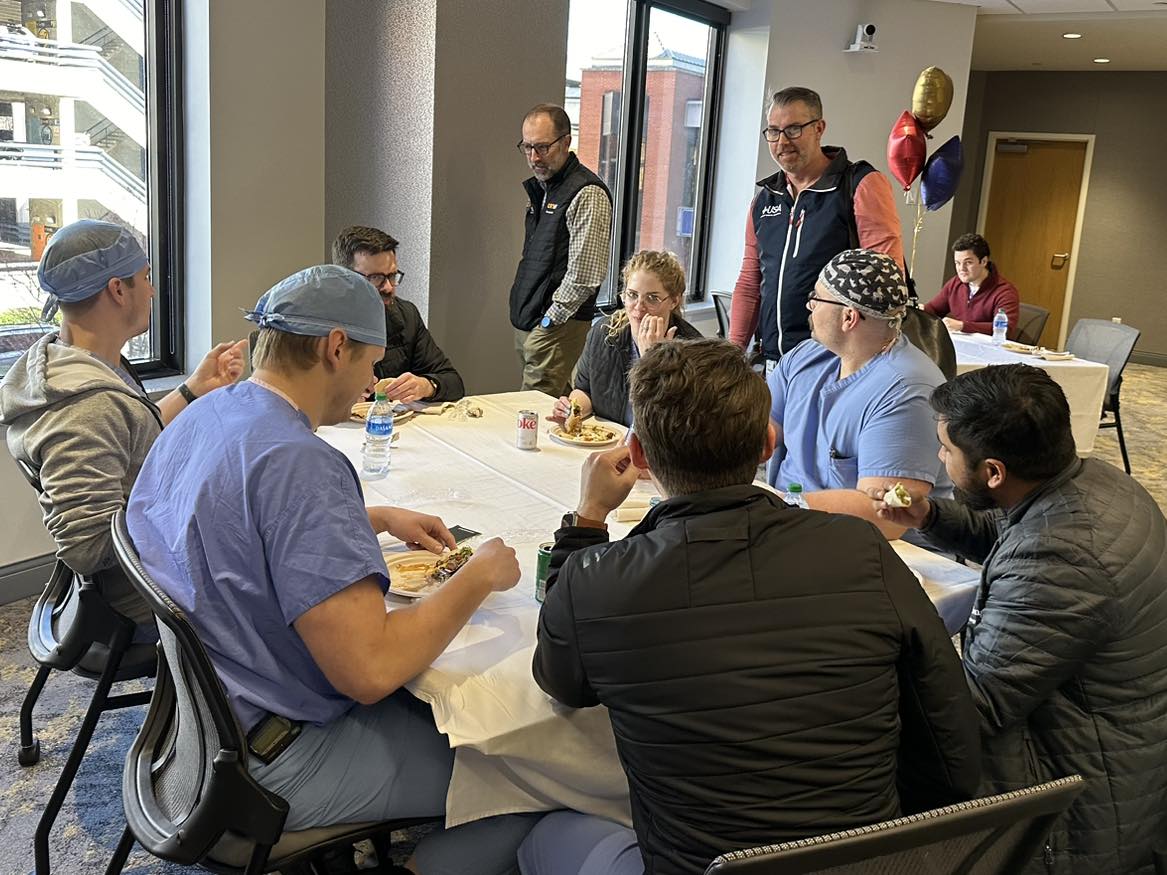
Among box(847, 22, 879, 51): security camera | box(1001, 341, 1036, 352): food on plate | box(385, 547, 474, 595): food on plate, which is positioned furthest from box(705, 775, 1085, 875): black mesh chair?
box(847, 22, 879, 51): security camera

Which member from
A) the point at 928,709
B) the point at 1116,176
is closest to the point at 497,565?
the point at 928,709

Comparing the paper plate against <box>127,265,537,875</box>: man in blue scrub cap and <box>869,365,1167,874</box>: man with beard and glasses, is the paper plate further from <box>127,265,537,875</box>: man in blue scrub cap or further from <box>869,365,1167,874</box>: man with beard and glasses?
<box>869,365,1167,874</box>: man with beard and glasses

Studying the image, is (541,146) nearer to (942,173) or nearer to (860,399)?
(860,399)

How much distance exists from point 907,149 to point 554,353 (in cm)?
291

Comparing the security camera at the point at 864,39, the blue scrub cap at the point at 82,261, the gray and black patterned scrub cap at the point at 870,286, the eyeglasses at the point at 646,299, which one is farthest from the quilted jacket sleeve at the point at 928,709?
the security camera at the point at 864,39

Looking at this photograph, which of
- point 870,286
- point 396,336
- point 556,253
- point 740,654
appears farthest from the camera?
point 556,253

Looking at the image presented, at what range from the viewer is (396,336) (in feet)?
11.1

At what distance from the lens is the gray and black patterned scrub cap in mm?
2279

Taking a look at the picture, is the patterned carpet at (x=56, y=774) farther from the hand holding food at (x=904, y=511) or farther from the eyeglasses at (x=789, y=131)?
the eyeglasses at (x=789, y=131)

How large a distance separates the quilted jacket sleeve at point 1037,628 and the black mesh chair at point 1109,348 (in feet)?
13.5

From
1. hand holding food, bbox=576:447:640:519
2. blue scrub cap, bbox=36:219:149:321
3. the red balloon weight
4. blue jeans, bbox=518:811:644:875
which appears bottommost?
blue jeans, bbox=518:811:644:875

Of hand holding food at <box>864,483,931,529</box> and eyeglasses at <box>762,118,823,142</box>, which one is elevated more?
eyeglasses at <box>762,118,823,142</box>

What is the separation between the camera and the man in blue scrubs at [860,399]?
85.0 inches

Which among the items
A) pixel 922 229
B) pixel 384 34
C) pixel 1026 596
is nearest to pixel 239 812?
pixel 1026 596
